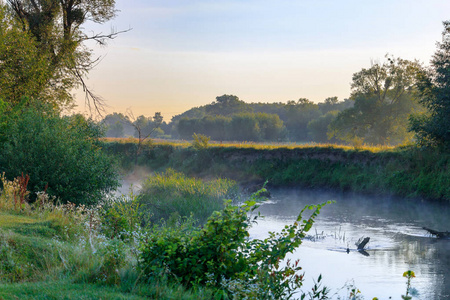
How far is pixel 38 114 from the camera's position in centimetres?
2016

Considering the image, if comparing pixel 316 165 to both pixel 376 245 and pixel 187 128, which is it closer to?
pixel 376 245

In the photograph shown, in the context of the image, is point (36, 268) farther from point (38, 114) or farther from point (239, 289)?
point (38, 114)

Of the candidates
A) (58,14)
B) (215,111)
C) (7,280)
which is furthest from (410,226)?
(215,111)

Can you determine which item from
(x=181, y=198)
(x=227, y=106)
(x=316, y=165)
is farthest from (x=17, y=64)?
(x=227, y=106)

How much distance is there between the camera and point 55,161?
1822 cm

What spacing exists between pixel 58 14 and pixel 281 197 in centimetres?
1768

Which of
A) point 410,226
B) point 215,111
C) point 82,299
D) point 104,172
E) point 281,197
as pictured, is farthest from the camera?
point 215,111

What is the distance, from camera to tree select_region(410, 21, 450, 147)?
88.5 feet

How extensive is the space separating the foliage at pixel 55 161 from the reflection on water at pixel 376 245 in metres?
6.62

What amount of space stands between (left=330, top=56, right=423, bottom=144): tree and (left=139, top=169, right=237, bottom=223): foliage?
34.0m

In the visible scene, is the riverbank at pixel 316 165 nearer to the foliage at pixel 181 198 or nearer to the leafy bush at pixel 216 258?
the foliage at pixel 181 198

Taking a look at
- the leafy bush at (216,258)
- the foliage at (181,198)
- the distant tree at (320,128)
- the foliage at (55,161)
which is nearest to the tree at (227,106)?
the distant tree at (320,128)

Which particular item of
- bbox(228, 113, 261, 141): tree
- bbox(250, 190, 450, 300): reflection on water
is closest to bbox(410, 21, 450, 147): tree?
bbox(250, 190, 450, 300): reflection on water

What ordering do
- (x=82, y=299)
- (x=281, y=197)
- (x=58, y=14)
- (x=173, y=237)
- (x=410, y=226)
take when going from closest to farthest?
(x=82, y=299) → (x=173, y=237) → (x=410, y=226) → (x=58, y=14) → (x=281, y=197)
